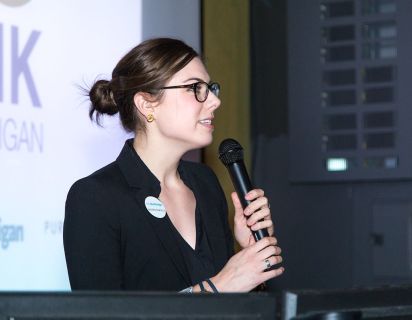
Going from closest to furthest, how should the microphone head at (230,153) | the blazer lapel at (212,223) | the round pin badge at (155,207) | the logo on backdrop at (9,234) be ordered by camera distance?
the microphone head at (230,153)
the round pin badge at (155,207)
the blazer lapel at (212,223)
the logo on backdrop at (9,234)

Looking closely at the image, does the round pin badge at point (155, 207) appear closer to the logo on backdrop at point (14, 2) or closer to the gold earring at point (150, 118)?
the gold earring at point (150, 118)

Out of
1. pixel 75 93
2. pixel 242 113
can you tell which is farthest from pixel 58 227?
pixel 242 113

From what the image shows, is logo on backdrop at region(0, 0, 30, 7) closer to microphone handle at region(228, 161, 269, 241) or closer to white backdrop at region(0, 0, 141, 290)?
white backdrop at region(0, 0, 141, 290)

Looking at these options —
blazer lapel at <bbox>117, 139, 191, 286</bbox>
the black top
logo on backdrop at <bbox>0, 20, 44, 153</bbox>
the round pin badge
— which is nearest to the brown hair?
blazer lapel at <bbox>117, 139, 191, 286</bbox>

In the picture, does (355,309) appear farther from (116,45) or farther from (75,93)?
(116,45)

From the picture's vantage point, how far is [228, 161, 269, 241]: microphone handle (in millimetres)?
1694

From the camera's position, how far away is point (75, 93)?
2592mm

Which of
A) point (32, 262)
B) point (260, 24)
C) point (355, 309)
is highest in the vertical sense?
point (260, 24)

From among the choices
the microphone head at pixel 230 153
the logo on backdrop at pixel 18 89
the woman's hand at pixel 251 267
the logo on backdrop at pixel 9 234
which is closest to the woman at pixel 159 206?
the woman's hand at pixel 251 267

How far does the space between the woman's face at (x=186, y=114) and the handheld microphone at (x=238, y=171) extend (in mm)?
112

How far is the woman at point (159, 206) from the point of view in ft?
5.64

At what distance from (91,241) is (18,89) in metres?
0.83

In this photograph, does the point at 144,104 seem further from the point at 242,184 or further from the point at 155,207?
the point at 242,184

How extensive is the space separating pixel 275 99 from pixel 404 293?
8.91 feet
